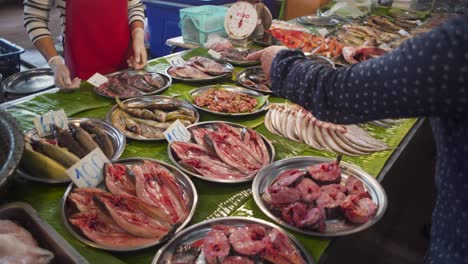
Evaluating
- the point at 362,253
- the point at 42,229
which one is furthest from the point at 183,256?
the point at 362,253

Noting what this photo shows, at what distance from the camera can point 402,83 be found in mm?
1089

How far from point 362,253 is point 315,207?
1.69 m

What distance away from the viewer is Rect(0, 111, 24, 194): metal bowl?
58.4 inches

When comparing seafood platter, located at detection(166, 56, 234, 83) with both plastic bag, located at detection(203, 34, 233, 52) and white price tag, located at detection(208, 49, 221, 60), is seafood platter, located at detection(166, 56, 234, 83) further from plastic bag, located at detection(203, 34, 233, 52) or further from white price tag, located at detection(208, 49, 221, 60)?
plastic bag, located at detection(203, 34, 233, 52)

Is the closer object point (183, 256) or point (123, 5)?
point (183, 256)

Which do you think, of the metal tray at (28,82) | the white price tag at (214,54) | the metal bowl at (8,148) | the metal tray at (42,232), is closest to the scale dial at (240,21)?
the white price tag at (214,54)

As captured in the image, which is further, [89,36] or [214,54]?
[214,54]

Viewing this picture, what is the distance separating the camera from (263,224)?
1.66 metres

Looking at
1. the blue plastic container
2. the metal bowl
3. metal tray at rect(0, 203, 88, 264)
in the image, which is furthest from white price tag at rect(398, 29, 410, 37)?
metal tray at rect(0, 203, 88, 264)

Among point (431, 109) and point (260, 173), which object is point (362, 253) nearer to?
point (260, 173)

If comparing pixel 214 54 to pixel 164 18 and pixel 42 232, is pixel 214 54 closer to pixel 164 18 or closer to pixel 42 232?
pixel 42 232

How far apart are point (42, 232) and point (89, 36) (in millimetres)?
2332

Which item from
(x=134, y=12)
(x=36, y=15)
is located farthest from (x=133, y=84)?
(x=36, y=15)

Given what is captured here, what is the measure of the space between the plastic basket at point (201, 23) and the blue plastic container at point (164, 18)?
1757mm
